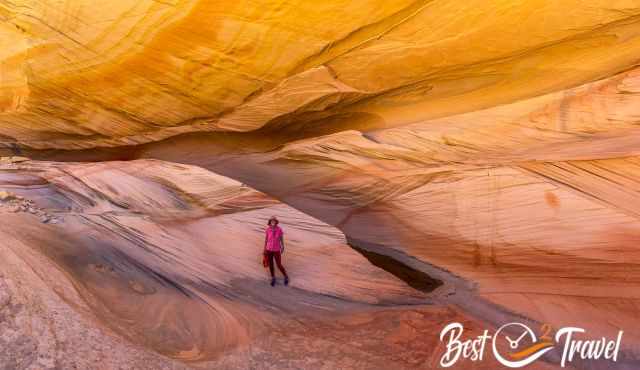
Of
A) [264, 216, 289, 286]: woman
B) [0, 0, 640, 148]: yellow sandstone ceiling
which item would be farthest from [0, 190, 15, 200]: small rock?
[264, 216, 289, 286]: woman

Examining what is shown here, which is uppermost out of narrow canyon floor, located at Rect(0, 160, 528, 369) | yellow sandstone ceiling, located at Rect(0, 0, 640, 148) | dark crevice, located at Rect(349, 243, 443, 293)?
yellow sandstone ceiling, located at Rect(0, 0, 640, 148)

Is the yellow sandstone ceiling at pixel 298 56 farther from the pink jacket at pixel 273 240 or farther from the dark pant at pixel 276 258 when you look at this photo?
the dark pant at pixel 276 258

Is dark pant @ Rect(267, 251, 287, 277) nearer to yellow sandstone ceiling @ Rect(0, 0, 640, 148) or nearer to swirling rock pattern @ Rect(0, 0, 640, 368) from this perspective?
swirling rock pattern @ Rect(0, 0, 640, 368)

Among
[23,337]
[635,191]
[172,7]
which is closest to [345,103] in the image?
[172,7]

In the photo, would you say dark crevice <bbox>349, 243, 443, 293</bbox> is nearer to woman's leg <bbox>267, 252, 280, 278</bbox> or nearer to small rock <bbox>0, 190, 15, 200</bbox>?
woman's leg <bbox>267, 252, 280, 278</bbox>

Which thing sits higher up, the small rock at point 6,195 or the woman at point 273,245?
the woman at point 273,245

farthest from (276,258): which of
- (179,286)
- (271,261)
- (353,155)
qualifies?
(353,155)

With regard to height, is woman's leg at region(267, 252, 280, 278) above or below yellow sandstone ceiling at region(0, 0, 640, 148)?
below

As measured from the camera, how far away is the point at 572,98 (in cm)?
604

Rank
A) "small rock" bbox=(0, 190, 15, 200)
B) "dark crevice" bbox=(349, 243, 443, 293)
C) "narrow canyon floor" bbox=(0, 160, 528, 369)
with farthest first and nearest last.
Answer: "dark crevice" bbox=(349, 243, 443, 293) < "small rock" bbox=(0, 190, 15, 200) < "narrow canyon floor" bbox=(0, 160, 528, 369)

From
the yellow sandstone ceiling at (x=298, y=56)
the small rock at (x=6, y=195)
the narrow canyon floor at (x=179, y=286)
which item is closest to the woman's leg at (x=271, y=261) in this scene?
the narrow canyon floor at (x=179, y=286)

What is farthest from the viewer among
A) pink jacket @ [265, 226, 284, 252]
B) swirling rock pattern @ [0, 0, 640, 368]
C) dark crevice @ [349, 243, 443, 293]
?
dark crevice @ [349, 243, 443, 293]

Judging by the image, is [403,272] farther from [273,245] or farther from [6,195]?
[6,195]

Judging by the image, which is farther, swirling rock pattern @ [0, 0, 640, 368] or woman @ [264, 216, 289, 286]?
woman @ [264, 216, 289, 286]
